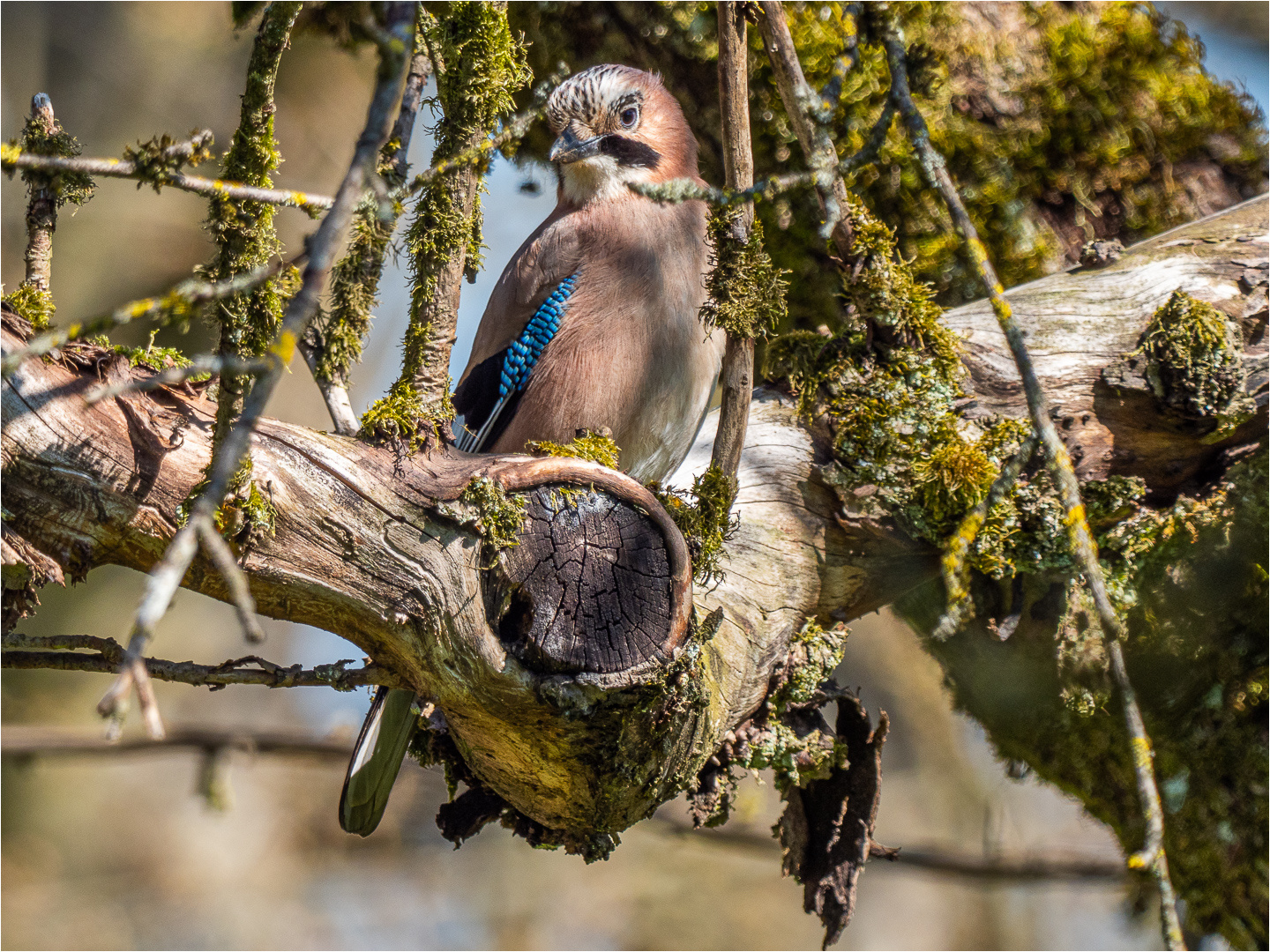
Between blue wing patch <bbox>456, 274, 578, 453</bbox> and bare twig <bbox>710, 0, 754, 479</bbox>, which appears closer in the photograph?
bare twig <bbox>710, 0, 754, 479</bbox>

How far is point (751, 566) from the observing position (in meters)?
3.05

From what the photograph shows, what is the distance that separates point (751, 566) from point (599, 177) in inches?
59.6

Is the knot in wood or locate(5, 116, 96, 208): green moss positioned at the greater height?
locate(5, 116, 96, 208): green moss

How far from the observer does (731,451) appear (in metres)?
2.76

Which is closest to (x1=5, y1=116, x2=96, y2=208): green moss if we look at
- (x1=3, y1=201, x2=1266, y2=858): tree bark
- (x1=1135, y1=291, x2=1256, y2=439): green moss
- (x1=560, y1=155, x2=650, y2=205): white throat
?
(x1=3, y1=201, x2=1266, y2=858): tree bark

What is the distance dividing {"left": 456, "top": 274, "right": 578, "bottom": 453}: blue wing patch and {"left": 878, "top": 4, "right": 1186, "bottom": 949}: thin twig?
66.2 inches

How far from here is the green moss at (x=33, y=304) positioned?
6.28 feet

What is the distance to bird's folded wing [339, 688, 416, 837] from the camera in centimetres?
286

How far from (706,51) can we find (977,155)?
1301mm

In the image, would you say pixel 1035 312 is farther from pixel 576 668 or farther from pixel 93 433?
pixel 93 433

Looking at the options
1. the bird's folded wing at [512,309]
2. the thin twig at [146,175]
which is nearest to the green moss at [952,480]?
the bird's folded wing at [512,309]

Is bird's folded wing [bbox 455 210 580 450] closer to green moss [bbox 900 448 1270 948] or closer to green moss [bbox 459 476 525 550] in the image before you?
green moss [bbox 459 476 525 550]

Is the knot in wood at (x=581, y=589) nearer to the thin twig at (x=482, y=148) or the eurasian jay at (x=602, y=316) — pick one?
the thin twig at (x=482, y=148)

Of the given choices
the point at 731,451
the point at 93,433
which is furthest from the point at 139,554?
the point at 731,451
